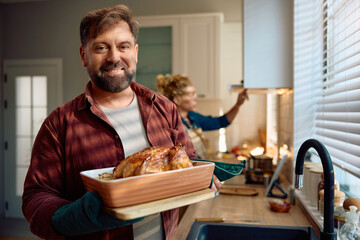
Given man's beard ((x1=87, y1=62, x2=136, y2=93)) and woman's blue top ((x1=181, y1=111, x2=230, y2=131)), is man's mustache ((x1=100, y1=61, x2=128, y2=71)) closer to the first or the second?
man's beard ((x1=87, y1=62, x2=136, y2=93))

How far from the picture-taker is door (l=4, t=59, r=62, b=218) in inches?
163

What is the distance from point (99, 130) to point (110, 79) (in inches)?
7.3

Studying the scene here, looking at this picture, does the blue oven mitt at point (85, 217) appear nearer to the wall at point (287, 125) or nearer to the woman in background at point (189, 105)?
the wall at point (287, 125)

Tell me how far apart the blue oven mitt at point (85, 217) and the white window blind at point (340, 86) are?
94 centimetres

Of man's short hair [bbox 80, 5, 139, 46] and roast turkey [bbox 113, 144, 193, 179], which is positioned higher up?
man's short hair [bbox 80, 5, 139, 46]

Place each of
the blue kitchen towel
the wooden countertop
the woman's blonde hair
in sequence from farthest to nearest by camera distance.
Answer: the woman's blonde hair < the wooden countertop < the blue kitchen towel

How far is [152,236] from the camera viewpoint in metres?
1.13

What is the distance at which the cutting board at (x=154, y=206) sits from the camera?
0.68 m

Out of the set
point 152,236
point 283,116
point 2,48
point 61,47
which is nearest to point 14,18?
point 2,48

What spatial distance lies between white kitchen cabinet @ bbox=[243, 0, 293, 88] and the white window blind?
5.1 inches

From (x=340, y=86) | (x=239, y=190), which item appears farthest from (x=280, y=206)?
(x=340, y=86)

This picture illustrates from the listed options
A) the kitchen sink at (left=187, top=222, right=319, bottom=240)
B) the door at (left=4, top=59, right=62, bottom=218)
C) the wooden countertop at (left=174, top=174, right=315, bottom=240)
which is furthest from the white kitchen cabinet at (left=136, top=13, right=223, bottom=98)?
the kitchen sink at (left=187, top=222, right=319, bottom=240)

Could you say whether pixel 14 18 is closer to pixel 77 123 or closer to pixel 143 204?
pixel 77 123

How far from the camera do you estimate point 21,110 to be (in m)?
4.21
